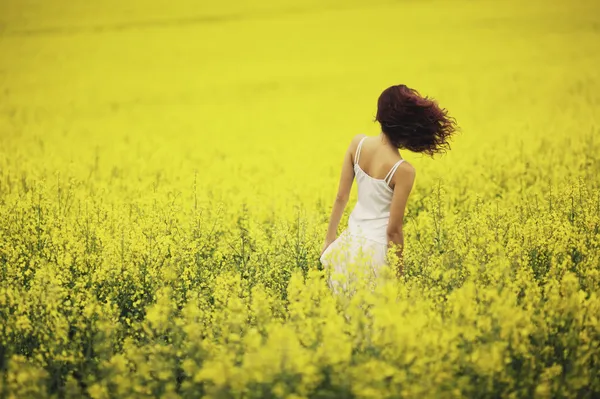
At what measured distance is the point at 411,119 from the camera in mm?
3975

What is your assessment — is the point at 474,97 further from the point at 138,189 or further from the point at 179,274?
the point at 179,274

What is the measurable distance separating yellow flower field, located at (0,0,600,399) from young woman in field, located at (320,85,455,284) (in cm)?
23

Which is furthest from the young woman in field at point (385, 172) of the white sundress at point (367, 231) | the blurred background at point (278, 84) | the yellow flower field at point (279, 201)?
the blurred background at point (278, 84)

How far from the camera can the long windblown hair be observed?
12.9 feet

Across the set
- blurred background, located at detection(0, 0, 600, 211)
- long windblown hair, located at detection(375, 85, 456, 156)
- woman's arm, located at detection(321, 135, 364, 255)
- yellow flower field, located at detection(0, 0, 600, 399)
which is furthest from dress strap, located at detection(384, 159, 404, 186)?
blurred background, located at detection(0, 0, 600, 211)

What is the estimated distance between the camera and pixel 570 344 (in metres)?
3.53

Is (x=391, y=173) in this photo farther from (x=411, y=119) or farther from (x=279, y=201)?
(x=279, y=201)

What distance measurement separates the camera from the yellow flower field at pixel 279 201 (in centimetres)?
326

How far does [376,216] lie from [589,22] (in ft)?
25.8

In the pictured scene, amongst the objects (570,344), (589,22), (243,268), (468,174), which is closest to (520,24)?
(589,22)

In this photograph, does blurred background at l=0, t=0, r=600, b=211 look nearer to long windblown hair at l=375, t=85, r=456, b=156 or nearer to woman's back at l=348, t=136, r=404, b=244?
woman's back at l=348, t=136, r=404, b=244

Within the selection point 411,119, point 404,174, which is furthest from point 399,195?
point 411,119

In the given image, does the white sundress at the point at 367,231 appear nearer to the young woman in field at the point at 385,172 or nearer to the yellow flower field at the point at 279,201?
the young woman in field at the point at 385,172

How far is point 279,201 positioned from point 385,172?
309 cm
